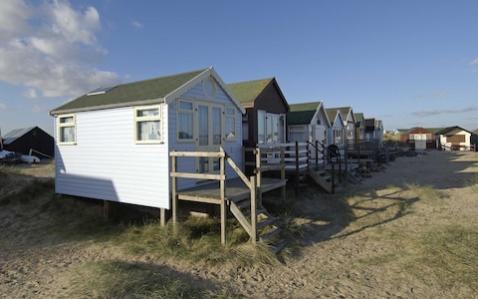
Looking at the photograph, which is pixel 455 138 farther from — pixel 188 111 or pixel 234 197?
pixel 234 197

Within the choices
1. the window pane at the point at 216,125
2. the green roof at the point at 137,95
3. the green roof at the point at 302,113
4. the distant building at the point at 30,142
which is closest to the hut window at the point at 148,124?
the green roof at the point at 137,95

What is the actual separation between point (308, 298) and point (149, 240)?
14.6ft

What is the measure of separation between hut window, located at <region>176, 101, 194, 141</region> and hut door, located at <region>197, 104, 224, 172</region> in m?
0.37

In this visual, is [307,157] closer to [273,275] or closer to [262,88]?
[262,88]

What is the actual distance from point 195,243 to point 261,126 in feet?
28.2

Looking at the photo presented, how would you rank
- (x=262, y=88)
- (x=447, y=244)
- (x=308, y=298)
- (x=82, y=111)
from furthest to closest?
1. (x=262, y=88)
2. (x=82, y=111)
3. (x=447, y=244)
4. (x=308, y=298)

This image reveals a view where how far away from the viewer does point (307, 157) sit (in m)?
14.2

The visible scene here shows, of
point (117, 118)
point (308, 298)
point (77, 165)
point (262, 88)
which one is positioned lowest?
point (308, 298)

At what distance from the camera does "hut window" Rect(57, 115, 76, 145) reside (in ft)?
37.1

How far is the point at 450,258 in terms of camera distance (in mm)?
6668

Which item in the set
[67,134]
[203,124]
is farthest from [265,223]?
[67,134]

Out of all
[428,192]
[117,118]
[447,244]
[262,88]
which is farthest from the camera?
[262,88]

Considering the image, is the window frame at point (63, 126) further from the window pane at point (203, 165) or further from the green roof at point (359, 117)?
the green roof at point (359, 117)

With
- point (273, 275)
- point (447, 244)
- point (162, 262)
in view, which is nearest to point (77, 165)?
point (162, 262)
